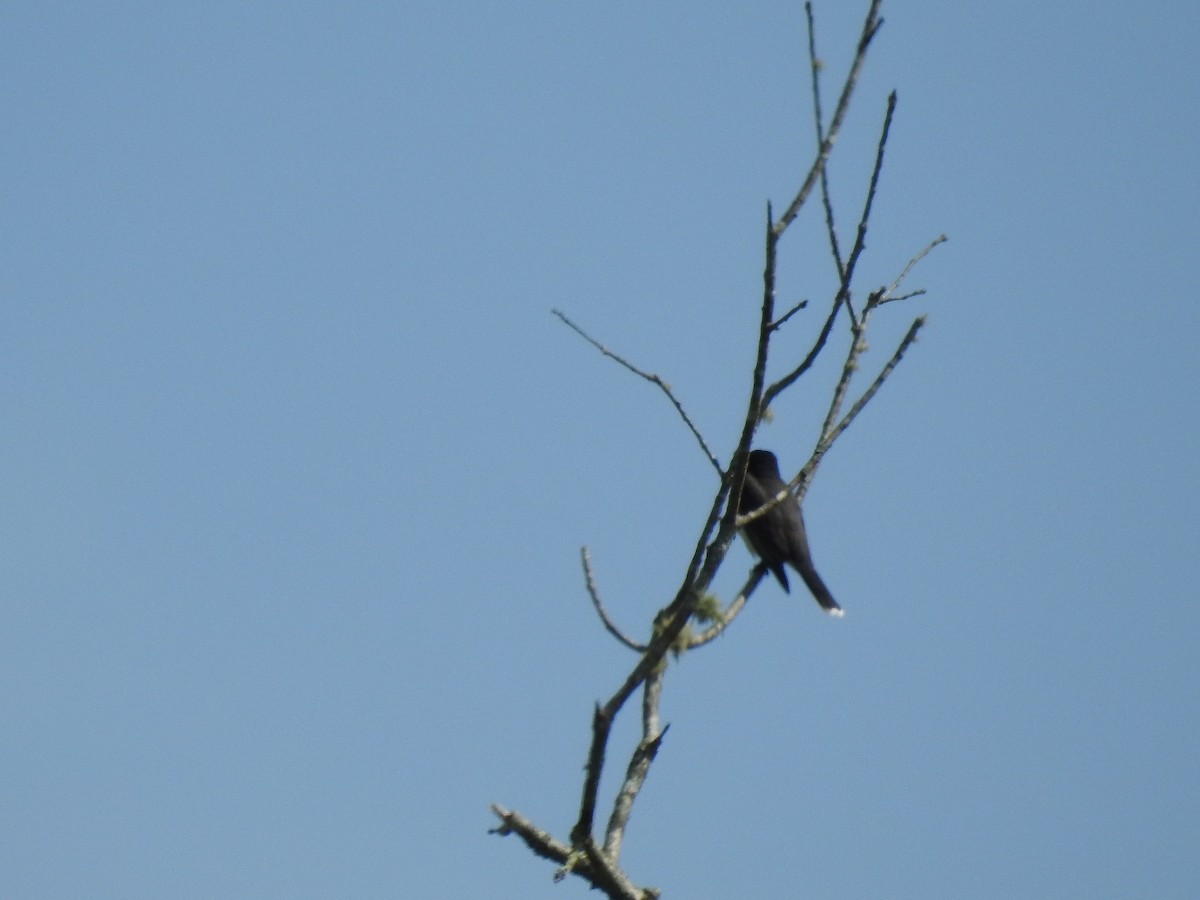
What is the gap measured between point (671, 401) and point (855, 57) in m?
1.31

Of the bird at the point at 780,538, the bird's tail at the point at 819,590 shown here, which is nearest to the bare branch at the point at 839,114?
the bird at the point at 780,538

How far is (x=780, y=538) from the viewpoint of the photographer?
10.4 meters

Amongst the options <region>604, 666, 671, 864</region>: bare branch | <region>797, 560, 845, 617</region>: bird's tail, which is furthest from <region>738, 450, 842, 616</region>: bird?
<region>604, 666, 671, 864</region>: bare branch

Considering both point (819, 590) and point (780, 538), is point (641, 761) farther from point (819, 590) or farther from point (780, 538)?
point (819, 590)

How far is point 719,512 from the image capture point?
14.5 feet

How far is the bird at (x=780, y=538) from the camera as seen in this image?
10031 mm

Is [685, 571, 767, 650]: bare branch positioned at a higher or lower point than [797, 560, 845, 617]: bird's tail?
lower

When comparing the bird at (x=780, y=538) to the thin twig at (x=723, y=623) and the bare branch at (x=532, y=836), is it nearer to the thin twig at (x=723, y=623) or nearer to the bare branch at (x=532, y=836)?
the thin twig at (x=723, y=623)

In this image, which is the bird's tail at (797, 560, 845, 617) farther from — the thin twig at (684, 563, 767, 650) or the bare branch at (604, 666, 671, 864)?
the bare branch at (604, 666, 671, 864)

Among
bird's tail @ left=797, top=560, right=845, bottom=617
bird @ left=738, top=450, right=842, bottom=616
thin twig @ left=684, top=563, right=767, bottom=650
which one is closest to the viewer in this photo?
thin twig @ left=684, top=563, right=767, bottom=650

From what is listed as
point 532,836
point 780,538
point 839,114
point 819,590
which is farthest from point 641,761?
point 819,590

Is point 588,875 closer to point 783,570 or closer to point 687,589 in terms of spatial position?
point 687,589

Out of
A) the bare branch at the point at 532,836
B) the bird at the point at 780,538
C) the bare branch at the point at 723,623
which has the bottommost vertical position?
Answer: the bare branch at the point at 532,836

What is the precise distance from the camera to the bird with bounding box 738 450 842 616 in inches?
395
